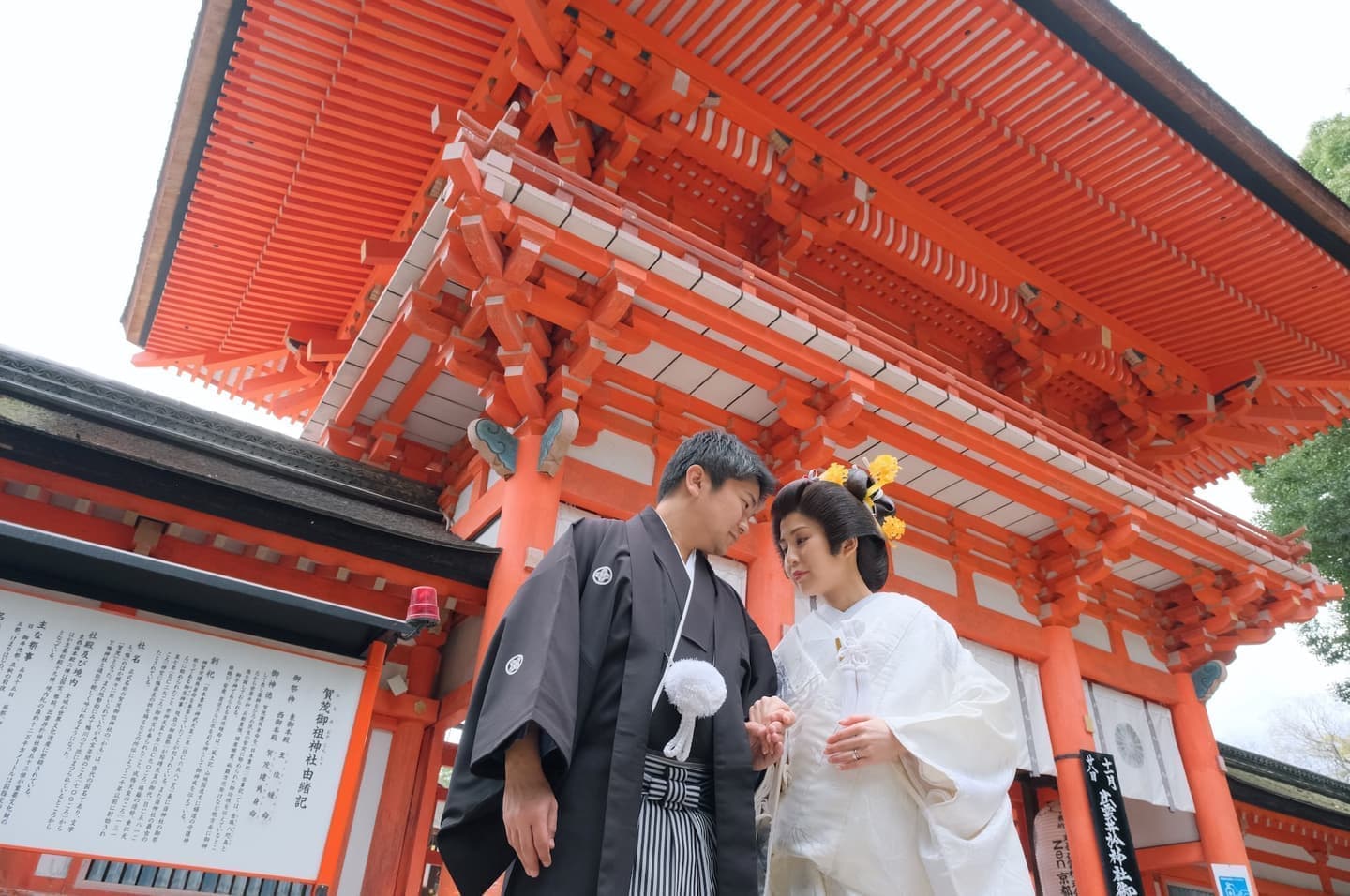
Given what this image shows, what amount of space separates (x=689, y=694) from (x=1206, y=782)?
8.70 meters

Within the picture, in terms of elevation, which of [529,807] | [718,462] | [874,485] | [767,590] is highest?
[767,590]

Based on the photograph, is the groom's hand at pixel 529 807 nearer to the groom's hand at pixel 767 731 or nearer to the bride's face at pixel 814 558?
the groom's hand at pixel 767 731

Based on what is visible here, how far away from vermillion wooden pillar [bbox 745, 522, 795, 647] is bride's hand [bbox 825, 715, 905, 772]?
12.0 ft

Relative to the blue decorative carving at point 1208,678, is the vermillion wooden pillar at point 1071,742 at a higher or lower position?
lower

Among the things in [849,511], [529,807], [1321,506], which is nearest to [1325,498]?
[1321,506]

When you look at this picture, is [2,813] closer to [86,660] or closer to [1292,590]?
[86,660]

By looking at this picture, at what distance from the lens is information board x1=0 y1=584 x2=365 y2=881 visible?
314 cm

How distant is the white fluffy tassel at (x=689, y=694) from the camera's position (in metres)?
1.94

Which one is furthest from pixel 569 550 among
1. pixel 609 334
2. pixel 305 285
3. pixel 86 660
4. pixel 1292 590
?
pixel 1292 590

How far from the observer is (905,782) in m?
2.25

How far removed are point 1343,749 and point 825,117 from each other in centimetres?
4357

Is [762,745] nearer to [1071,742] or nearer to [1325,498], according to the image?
[1071,742]

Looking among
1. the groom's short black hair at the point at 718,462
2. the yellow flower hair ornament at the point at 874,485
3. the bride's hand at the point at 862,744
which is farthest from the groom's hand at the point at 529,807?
the yellow flower hair ornament at the point at 874,485

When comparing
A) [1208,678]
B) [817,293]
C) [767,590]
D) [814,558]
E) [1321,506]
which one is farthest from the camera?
[1321,506]
